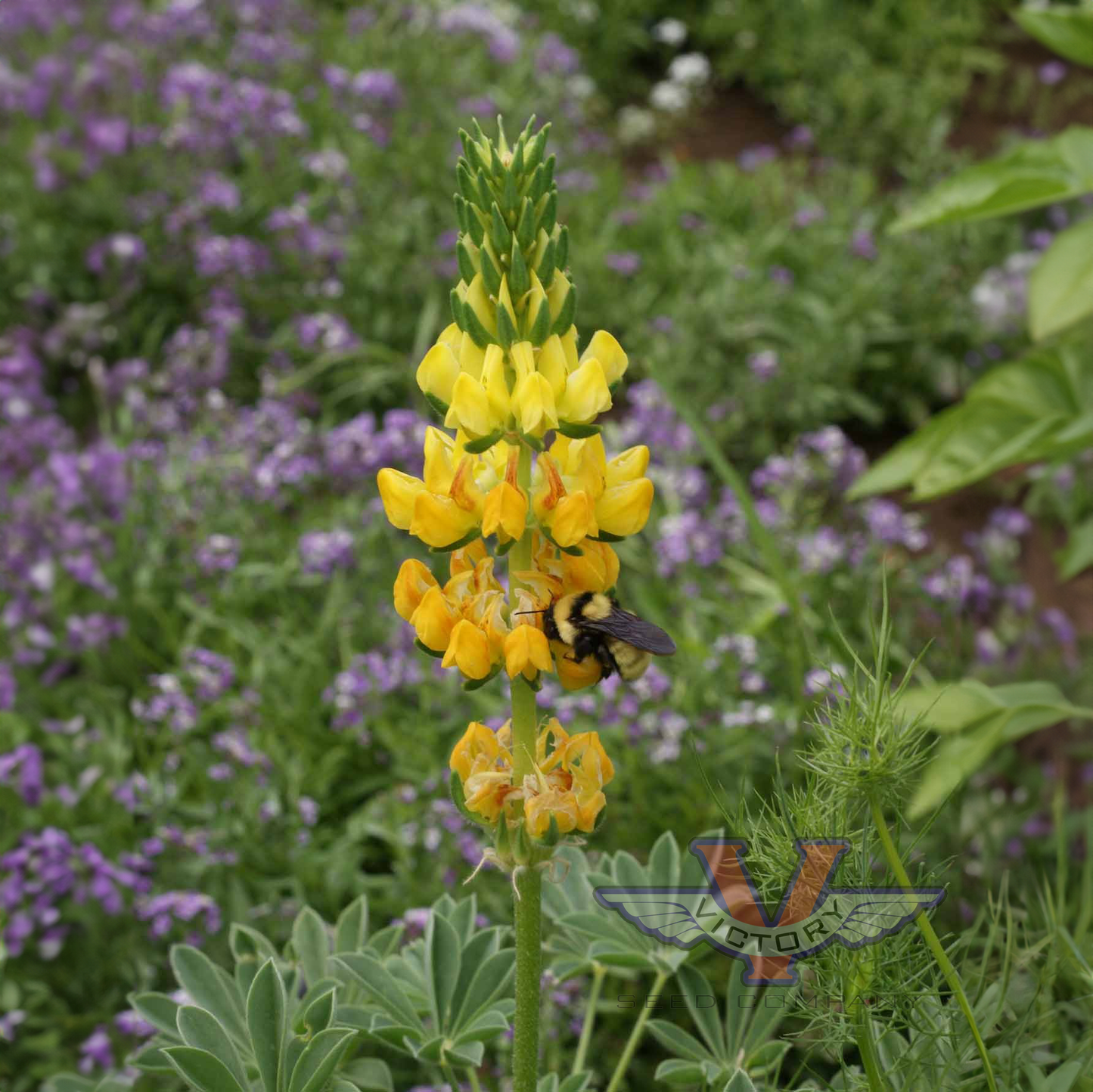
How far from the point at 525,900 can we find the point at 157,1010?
561 millimetres

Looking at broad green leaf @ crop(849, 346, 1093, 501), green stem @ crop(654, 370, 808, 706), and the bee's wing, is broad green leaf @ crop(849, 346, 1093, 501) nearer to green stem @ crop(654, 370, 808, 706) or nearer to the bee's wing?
green stem @ crop(654, 370, 808, 706)

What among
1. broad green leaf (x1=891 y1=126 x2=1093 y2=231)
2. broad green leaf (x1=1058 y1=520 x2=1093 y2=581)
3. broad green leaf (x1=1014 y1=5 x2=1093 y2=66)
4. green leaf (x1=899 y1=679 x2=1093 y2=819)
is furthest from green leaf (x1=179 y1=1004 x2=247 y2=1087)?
broad green leaf (x1=1014 y1=5 x2=1093 y2=66)

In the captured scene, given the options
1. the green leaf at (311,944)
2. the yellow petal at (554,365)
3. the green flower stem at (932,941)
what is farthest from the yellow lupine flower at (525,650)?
the green leaf at (311,944)

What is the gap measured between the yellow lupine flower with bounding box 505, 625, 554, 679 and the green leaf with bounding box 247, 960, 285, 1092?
1.50 feet

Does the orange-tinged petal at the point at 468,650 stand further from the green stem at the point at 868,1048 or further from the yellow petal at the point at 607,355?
the green stem at the point at 868,1048

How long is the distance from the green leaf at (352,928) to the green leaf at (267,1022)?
29cm

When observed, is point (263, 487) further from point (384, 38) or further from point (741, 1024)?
point (384, 38)

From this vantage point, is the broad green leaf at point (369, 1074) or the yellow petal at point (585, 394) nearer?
the yellow petal at point (585, 394)

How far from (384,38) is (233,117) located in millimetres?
1121

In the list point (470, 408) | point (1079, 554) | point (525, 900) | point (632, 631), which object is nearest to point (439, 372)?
point (470, 408)

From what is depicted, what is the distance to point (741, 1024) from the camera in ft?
4.85

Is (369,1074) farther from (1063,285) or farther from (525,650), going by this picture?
(1063,285)

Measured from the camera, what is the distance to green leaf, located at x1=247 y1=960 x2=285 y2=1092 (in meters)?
1.28

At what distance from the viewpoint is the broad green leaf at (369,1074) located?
1.43m
